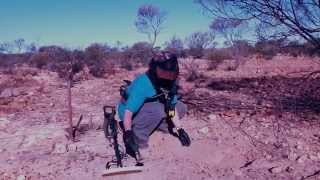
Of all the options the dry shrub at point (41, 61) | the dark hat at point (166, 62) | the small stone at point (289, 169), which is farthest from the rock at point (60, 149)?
the dry shrub at point (41, 61)

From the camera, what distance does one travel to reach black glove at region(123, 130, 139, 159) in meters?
4.39

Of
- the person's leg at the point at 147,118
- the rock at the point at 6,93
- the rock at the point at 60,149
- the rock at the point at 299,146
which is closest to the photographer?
the person's leg at the point at 147,118

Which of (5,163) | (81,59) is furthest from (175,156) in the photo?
(81,59)

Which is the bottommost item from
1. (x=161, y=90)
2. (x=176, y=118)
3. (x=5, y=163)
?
(x=5, y=163)

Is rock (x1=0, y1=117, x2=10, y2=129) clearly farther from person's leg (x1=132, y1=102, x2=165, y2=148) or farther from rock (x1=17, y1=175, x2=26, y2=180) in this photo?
person's leg (x1=132, y1=102, x2=165, y2=148)

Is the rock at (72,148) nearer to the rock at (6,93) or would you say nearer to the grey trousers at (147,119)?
→ the grey trousers at (147,119)

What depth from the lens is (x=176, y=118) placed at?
484 centimetres

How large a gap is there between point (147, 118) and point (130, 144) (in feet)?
1.08

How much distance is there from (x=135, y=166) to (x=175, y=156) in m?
0.75

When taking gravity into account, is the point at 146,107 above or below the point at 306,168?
above

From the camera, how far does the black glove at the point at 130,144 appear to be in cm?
439

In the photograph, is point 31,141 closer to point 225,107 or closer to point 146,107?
point 146,107

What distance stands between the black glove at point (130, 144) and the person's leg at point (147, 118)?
16 cm

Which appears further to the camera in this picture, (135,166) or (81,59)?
(81,59)
